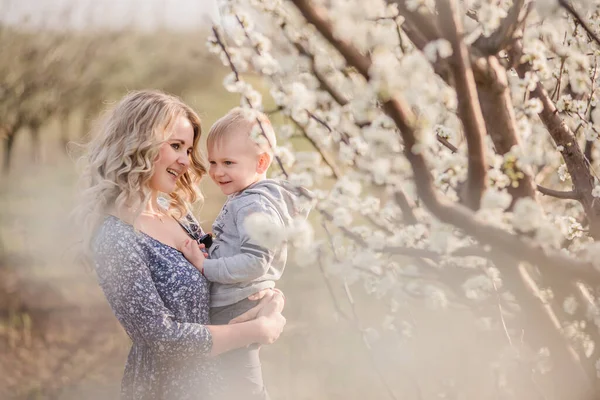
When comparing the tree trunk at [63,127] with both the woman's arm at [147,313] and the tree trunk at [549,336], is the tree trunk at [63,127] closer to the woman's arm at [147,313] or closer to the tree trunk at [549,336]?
the woman's arm at [147,313]

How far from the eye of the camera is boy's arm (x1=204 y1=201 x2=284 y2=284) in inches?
63.6

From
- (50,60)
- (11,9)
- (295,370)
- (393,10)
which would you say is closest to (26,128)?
(50,60)

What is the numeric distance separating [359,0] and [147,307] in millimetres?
863

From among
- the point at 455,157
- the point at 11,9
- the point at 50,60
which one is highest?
the point at 455,157

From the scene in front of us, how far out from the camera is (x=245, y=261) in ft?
5.28

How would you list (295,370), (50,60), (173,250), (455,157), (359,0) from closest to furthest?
(359,0)
(455,157)
(173,250)
(295,370)
(50,60)

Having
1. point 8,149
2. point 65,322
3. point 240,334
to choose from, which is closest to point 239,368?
point 240,334

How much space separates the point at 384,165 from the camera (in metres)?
1.25

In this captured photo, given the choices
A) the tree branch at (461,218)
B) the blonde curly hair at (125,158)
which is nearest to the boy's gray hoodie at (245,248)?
the blonde curly hair at (125,158)

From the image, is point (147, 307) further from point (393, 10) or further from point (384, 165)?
point (393, 10)

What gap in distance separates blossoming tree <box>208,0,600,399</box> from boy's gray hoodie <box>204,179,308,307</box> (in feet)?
0.48

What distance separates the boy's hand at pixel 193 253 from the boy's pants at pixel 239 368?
14cm

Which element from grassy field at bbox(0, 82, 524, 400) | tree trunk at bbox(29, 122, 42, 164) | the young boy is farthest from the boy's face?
tree trunk at bbox(29, 122, 42, 164)

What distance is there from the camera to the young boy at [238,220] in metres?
1.69
